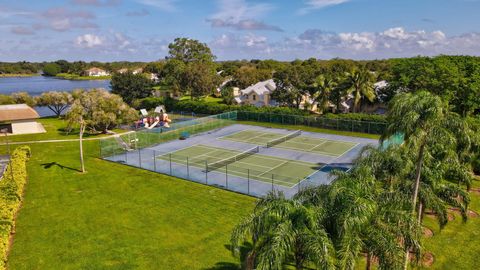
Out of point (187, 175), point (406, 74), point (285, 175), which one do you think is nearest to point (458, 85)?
point (406, 74)

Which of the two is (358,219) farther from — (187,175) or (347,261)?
(187,175)

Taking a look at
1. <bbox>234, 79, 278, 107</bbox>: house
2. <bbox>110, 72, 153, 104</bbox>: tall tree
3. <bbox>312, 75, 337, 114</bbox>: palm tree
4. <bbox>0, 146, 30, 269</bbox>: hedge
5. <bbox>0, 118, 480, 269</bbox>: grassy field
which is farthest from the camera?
<bbox>110, 72, 153, 104</bbox>: tall tree

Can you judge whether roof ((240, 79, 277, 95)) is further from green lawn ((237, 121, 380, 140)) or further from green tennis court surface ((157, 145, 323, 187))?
green tennis court surface ((157, 145, 323, 187))

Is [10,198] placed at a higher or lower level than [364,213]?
lower

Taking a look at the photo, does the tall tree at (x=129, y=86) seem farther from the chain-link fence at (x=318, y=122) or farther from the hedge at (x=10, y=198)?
the hedge at (x=10, y=198)

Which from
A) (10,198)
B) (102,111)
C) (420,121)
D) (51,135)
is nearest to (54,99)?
(51,135)

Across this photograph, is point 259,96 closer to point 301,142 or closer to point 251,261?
point 301,142

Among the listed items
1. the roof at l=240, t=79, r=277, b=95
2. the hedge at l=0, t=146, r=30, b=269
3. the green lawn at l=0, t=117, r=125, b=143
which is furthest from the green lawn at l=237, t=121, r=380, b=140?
the hedge at l=0, t=146, r=30, b=269
